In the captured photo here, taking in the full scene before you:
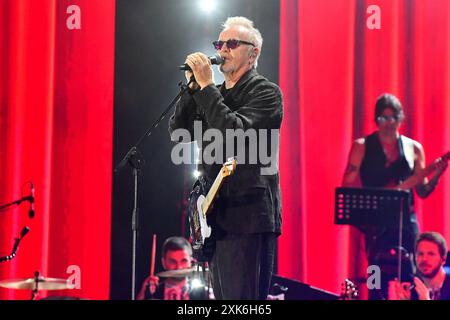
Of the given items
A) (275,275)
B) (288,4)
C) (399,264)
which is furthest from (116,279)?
(288,4)

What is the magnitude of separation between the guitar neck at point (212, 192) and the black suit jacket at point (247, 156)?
32 millimetres

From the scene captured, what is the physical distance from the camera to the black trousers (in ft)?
8.18

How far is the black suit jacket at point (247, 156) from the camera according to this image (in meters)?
2.51

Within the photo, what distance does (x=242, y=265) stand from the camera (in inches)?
97.8

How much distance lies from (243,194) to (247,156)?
15 cm

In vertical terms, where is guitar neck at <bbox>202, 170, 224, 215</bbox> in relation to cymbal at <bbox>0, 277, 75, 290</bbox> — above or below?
above

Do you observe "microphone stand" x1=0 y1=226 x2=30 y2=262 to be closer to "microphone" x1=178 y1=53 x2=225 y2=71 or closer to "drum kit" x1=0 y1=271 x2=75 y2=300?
"drum kit" x1=0 y1=271 x2=75 y2=300

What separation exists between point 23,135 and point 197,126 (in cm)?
174

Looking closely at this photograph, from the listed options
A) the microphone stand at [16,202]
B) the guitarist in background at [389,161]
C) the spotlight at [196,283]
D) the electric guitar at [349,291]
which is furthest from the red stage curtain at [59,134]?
the guitarist in background at [389,161]

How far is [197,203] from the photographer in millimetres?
2666

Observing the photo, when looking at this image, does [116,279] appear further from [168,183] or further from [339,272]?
[339,272]

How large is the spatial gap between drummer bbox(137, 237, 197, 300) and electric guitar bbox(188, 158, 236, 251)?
1.35 metres

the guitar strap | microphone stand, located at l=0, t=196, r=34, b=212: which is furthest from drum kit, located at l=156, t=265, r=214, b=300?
the guitar strap

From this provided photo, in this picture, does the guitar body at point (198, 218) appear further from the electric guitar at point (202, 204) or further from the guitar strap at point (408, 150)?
the guitar strap at point (408, 150)
